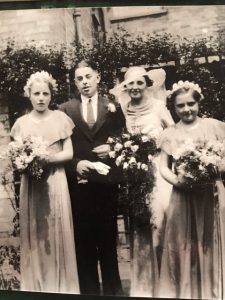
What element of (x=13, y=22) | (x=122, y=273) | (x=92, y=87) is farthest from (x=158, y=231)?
(x=13, y=22)

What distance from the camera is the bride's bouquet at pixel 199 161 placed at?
1.85 meters

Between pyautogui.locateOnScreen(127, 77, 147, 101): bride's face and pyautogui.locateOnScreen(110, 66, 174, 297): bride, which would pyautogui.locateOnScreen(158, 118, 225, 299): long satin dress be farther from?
pyautogui.locateOnScreen(127, 77, 147, 101): bride's face

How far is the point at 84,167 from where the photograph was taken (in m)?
1.94

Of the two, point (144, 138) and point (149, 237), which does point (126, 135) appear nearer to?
point (144, 138)

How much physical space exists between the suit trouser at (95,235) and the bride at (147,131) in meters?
0.08

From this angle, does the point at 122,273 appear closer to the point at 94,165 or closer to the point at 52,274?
the point at 52,274

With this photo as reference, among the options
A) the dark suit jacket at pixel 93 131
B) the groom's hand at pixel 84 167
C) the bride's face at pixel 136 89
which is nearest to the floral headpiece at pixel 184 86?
the bride's face at pixel 136 89

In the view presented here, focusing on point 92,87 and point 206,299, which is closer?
point 206,299

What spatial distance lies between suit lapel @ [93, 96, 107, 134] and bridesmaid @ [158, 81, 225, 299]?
10.6 inches

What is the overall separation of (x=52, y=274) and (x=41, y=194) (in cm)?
34

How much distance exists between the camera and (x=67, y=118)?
1.98m

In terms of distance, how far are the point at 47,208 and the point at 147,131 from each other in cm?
54

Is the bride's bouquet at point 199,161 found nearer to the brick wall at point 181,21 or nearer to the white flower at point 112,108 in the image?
the white flower at point 112,108

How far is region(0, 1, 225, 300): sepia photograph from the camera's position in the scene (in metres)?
1.87
